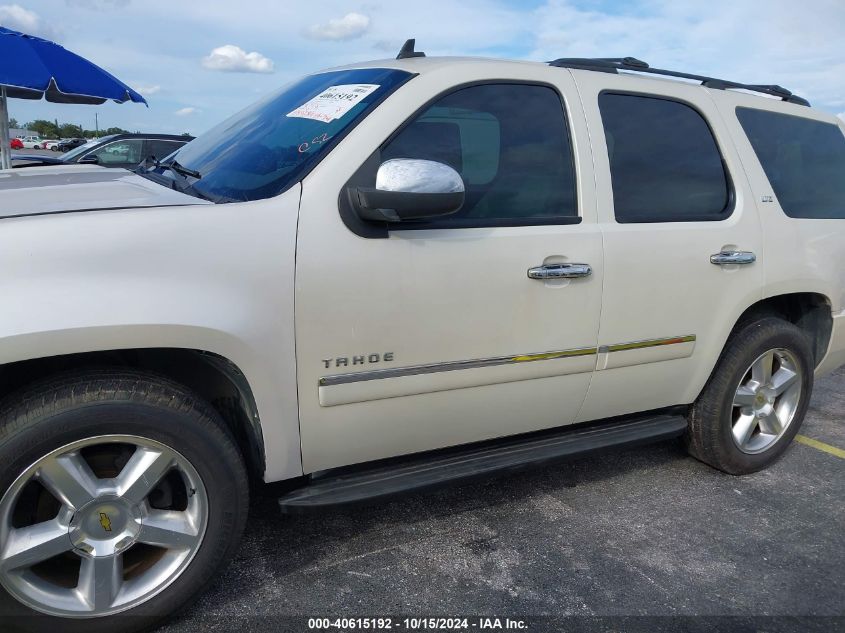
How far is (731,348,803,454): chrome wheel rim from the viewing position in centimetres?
350

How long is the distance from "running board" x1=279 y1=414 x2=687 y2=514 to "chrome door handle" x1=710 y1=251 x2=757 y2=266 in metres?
0.78

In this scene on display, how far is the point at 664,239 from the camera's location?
2922mm

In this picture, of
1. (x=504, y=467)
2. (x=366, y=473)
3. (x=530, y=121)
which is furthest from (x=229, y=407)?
(x=530, y=121)

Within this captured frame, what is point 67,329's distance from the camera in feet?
6.02

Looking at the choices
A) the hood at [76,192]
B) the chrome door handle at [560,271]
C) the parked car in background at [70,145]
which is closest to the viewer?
the hood at [76,192]

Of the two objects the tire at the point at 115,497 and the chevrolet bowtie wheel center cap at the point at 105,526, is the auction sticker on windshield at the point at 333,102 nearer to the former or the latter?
the tire at the point at 115,497

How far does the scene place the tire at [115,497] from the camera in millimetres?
1904

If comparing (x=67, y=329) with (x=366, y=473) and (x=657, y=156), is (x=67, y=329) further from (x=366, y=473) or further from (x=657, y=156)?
(x=657, y=156)

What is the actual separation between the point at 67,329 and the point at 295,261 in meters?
0.66

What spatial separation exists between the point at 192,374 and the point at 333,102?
1.12m

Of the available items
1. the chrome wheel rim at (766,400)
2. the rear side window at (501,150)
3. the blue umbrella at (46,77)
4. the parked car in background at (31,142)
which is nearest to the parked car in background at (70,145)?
the parked car in background at (31,142)

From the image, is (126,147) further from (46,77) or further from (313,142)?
(313,142)

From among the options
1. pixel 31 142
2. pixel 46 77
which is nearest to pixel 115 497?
pixel 46 77

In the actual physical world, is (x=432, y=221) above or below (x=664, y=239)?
above
